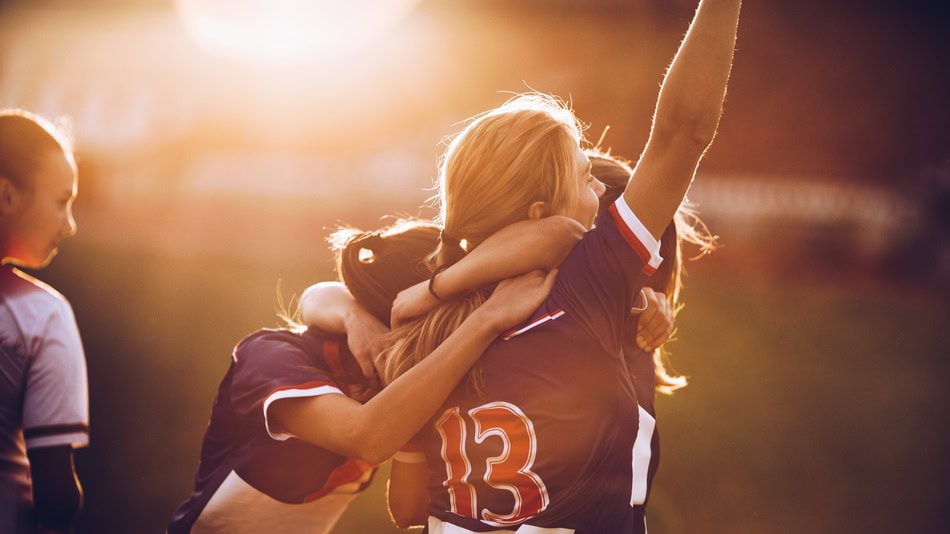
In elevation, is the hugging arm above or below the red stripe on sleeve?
below

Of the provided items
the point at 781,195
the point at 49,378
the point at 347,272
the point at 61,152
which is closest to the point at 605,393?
the point at 347,272

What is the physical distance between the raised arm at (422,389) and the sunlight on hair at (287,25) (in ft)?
68.7

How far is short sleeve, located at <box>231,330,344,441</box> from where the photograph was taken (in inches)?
85.3

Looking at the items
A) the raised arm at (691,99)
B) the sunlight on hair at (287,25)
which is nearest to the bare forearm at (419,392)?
the raised arm at (691,99)

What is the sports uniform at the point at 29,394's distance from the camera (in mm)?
2416

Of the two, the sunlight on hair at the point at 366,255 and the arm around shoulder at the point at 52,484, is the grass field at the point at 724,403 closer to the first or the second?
the arm around shoulder at the point at 52,484

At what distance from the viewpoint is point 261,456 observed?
2.38 m

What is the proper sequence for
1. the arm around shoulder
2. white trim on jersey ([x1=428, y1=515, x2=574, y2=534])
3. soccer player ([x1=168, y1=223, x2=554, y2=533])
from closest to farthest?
white trim on jersey ([x1=428, y1=515, x2=574, y2=534]), soccer player ([x1=168, y1=223, x2=554, y2=533]), the arm around shoulder

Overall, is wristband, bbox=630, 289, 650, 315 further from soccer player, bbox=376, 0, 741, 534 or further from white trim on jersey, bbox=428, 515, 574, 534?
white trim on jersey, bbox=428, 515, 574, 534

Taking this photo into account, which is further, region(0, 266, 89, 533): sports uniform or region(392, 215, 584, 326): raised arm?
region(0, 266, 89, 533): sports uniform

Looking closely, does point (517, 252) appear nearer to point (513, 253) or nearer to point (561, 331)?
point (513, 253)

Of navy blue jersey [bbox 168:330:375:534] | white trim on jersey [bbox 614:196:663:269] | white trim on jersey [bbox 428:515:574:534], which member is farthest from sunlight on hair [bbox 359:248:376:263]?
white trim on jersey [bbox 614:196:663:269]

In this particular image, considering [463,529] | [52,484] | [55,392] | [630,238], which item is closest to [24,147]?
[55,392]

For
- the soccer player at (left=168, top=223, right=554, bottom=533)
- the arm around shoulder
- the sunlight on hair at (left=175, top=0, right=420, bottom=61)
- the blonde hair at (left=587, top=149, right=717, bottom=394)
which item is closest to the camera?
the soccer player at (left=168, top=223, right=554, bottom=533)
